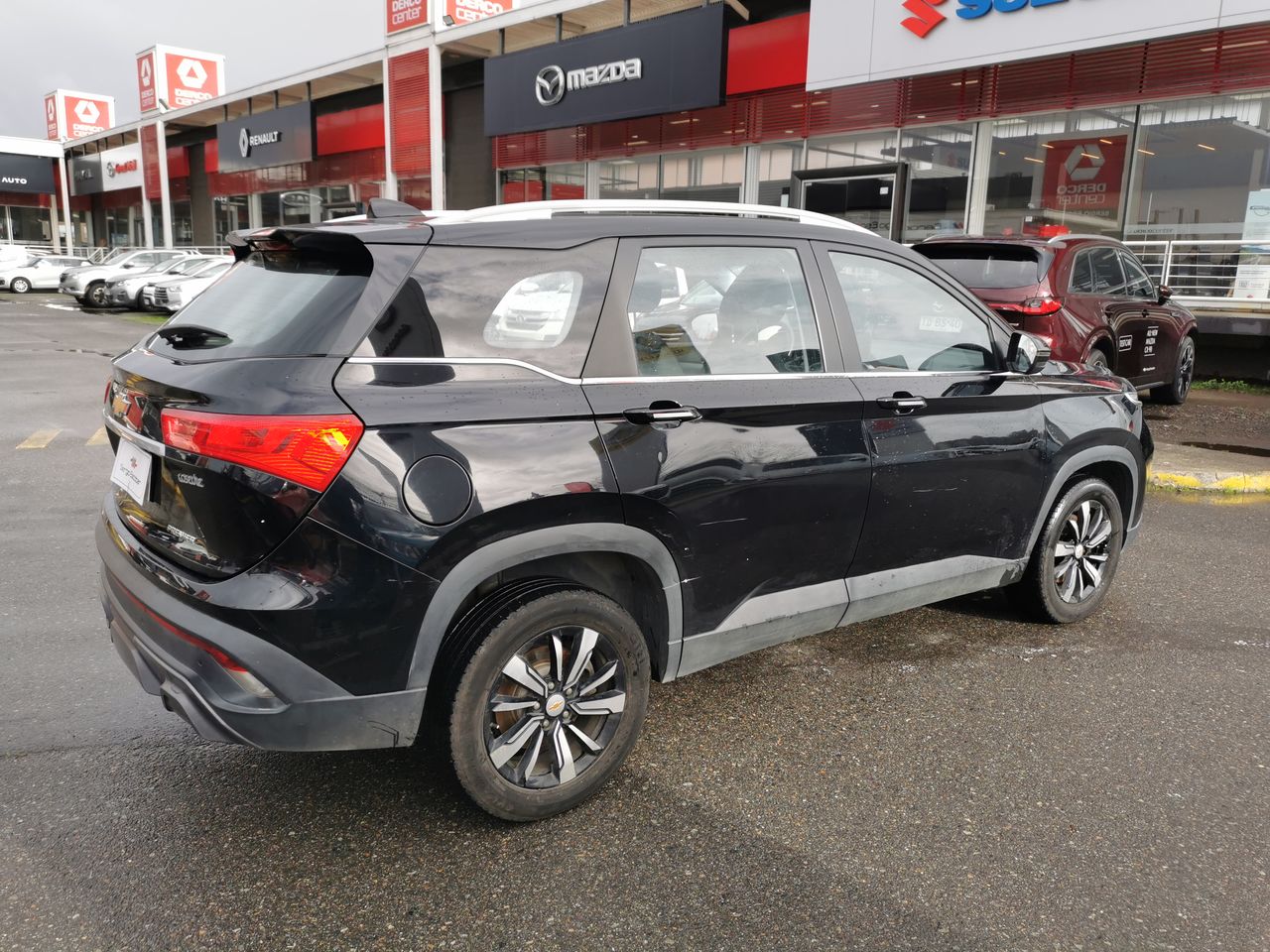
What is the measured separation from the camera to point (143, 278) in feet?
83.0

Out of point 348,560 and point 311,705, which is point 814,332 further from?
point 311,705


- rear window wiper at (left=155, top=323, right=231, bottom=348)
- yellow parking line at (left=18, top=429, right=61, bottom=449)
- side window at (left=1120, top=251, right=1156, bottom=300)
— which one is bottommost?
yellow parking line at (left=18, top=429, right=61, bottom=449)

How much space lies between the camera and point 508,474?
2.57 meters

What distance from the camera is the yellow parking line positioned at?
7977mm

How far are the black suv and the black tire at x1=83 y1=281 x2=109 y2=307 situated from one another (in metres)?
26.6

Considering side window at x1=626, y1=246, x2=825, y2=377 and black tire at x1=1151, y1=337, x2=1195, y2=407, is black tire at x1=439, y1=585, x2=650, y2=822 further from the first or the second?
black tire at x1=1151, y1=337, x2=1195, y2=407

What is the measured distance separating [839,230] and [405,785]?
249cm

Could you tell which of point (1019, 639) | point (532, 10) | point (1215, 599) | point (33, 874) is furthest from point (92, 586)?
point (532, 10)

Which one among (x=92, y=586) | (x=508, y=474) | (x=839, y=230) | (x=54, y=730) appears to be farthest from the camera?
(x=92, y=586)

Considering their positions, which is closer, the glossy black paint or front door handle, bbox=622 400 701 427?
the glossy black paint

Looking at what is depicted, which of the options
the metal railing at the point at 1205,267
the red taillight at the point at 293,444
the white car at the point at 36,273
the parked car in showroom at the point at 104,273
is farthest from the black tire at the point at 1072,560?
the white car at the point at 36,273

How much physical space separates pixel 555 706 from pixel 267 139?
108 feet

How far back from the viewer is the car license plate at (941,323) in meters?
3.74

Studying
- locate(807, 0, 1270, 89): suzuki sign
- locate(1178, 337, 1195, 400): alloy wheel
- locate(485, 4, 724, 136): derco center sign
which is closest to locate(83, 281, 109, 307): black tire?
locate(485, 4, 724, 136): derco center sign
